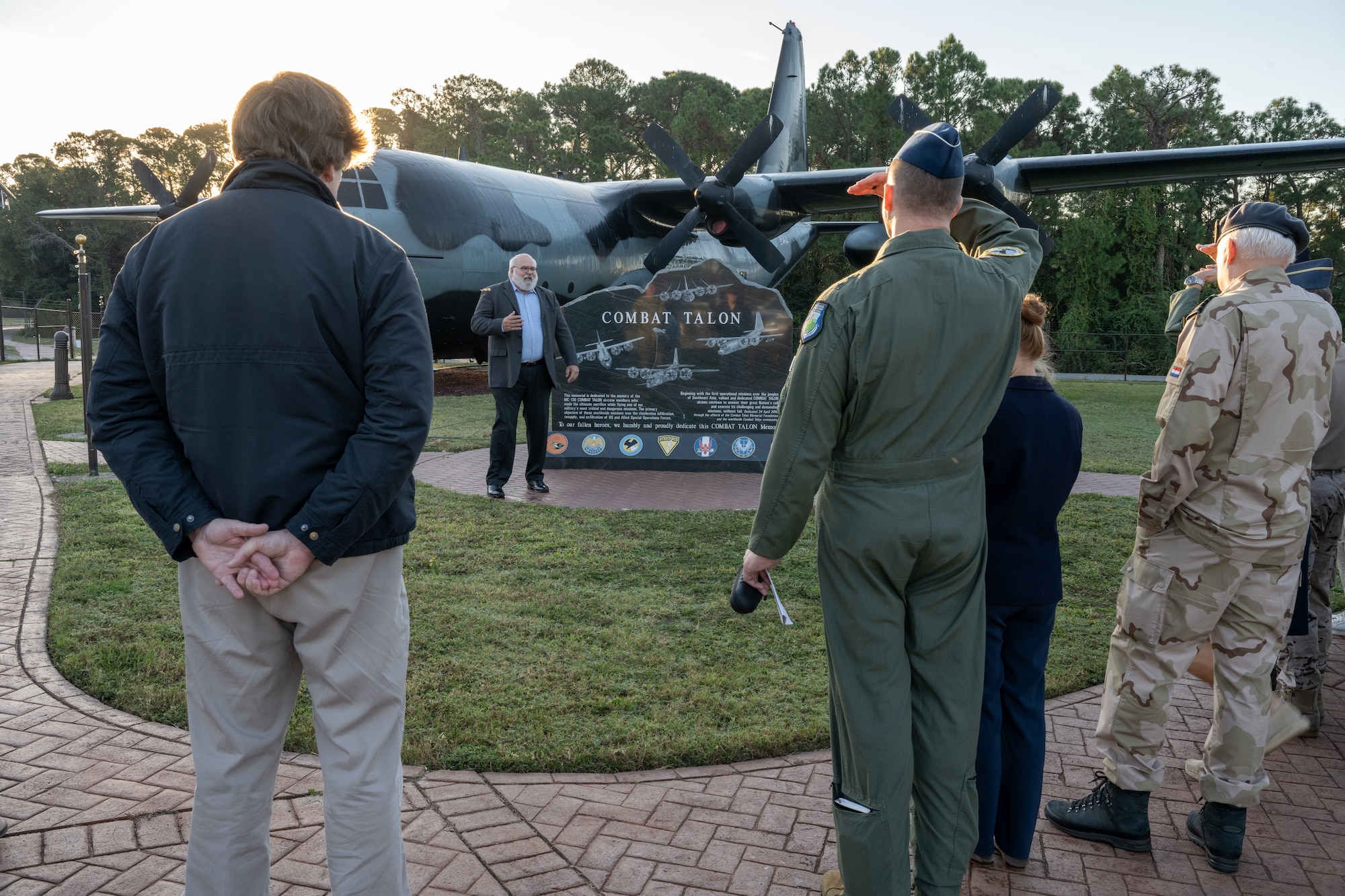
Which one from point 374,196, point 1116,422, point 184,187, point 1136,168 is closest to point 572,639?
point 374,196

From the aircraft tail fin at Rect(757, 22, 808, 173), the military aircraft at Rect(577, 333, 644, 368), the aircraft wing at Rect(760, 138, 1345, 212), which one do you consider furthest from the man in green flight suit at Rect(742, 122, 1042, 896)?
the aircraft tail fin at Rect(757, 22, 808, 173)

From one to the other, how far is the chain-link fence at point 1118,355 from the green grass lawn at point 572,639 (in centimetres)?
2142

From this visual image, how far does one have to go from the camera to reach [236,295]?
1.86m

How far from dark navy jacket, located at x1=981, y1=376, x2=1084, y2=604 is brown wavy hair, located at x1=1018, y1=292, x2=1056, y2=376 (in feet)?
0.25

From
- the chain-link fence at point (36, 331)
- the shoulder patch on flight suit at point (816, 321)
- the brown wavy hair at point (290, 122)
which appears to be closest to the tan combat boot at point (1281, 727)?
the shoulder patch on flight suit at point (816, 321)

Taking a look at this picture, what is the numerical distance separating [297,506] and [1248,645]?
289cm

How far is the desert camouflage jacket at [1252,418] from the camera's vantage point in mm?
2742

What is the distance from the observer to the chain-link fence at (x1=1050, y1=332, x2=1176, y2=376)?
2598 centimetres

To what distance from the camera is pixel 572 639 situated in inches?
185

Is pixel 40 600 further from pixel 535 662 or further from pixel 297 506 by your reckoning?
pixel 297 506

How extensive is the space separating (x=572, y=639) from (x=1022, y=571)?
2716mm

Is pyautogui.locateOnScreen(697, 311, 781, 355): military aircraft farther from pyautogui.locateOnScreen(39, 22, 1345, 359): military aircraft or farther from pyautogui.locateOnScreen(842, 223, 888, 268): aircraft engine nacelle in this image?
pyautogui.locateOnScreen(842, 223, 888, 268): aircraft engine nacelle

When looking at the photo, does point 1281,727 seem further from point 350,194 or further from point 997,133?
point 350,194

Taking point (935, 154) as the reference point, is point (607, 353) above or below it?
below
